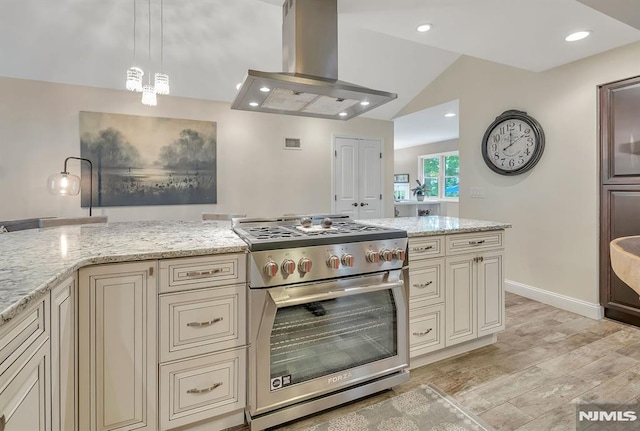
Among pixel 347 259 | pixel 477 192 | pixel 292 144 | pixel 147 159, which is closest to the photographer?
pixel 347 259

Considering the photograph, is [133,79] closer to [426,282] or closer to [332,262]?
[332,262]

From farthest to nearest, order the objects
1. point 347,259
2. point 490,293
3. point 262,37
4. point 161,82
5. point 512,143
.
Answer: point 262,37, point 512,143, point 161,82, point 490,293, point 347,259

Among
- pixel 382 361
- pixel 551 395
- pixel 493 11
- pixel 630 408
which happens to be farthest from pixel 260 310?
pixel 493 11

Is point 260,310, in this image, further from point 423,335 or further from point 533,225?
point 533,225

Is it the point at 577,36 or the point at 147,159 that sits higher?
the point at 577,36

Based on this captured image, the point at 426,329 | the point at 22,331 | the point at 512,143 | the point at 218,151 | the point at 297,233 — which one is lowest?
the point at 426,329

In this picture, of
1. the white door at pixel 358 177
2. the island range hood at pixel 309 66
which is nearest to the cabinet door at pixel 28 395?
the island range hood at pixel 309 66

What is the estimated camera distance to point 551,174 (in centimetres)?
334

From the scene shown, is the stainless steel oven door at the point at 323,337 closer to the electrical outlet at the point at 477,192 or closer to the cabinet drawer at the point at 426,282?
the cabinet drawer at the point at 426,282

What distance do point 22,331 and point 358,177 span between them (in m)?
5.18

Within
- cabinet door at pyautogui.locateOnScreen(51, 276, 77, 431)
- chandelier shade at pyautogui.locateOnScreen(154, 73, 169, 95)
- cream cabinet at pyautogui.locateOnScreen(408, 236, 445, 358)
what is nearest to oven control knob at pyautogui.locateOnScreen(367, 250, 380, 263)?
cream cabinet at pyautogui.locateOnScreen(408, 236, 445, 358)

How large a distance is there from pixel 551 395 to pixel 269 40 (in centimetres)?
409

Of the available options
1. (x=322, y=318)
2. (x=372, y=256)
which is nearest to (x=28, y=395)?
(x=322, y=318)

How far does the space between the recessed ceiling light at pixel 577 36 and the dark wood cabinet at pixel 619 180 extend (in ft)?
1.86
